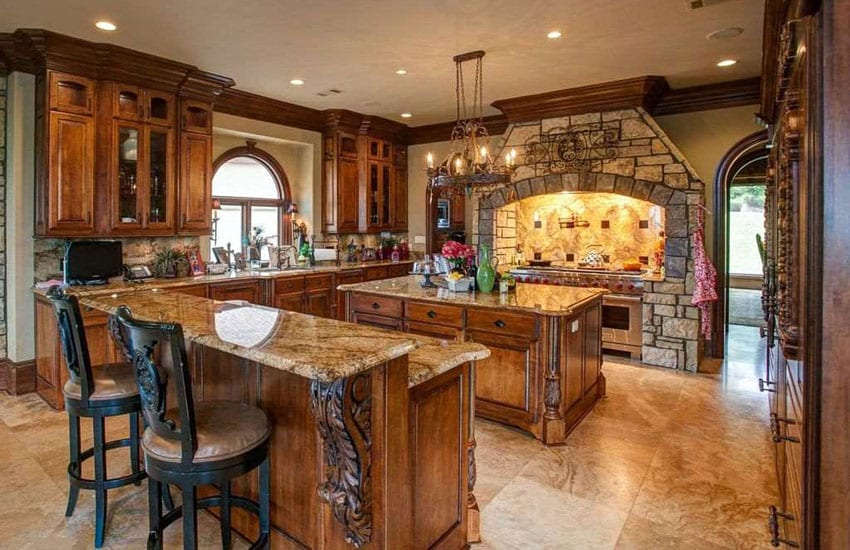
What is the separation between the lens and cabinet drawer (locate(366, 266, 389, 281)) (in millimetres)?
7061

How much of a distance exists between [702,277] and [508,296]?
2.63 metres

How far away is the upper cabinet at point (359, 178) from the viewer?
6953 mm

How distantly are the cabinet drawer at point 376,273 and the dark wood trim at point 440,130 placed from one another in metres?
2.18

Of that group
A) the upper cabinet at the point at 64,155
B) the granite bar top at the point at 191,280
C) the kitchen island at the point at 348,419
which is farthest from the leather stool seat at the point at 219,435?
the upper cabinet at the point at 64,155

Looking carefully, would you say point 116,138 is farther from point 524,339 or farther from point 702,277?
point 702,277

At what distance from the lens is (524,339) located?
11.7 ft

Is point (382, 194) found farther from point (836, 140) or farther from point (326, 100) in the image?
point (836, 140)

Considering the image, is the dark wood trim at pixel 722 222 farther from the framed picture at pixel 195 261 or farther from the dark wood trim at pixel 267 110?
the framed picture at pixel 195 261

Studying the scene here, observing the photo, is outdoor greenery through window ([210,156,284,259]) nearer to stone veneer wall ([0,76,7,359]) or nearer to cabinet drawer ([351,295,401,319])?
stone veneer wall ([0,76,7,359])

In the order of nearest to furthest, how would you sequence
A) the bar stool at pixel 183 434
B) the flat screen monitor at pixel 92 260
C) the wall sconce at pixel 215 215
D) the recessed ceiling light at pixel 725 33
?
the bar stool at pixel 183 434
the recessed ceiling light at pixel 725 33
the flat screen monitor at pixel 92 260
the wall sconce at pixel 215 215

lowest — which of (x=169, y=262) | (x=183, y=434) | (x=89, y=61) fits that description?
(x=183, y=434)

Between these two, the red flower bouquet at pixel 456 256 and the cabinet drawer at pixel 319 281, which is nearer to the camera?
the red flower bouquet at pixel 456 256

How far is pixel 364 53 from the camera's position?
4496mm

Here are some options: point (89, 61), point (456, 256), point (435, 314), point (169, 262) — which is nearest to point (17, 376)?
point (169, 262)
